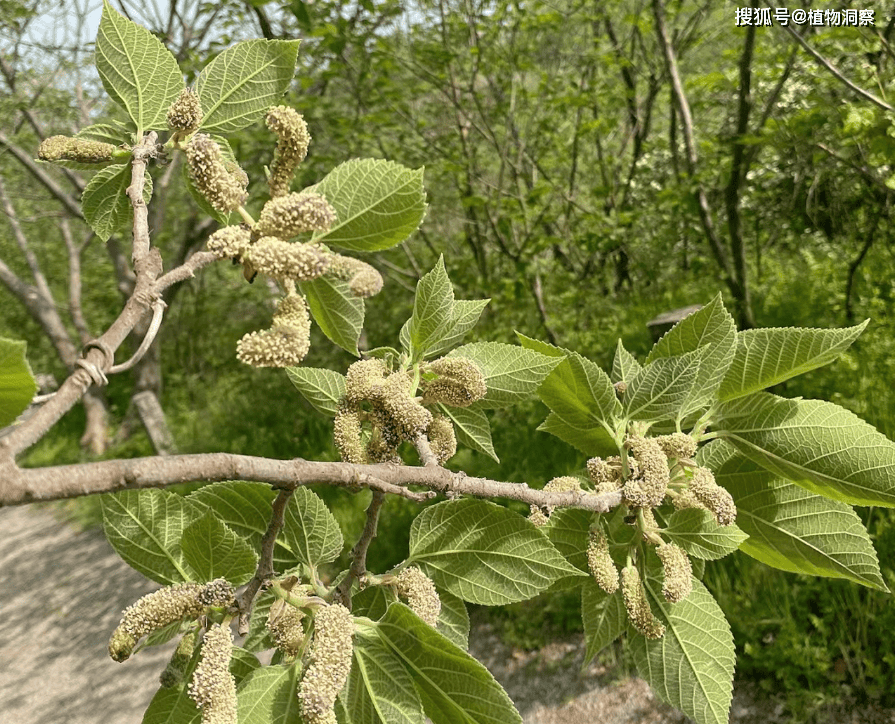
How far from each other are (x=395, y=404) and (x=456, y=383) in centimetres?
10

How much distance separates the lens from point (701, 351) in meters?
0.77

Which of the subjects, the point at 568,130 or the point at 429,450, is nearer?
the point at 429,450

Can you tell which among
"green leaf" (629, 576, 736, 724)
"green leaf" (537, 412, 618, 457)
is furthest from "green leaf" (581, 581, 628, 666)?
"green leaf" (537, 412, 618, 457)

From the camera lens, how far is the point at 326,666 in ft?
1.68

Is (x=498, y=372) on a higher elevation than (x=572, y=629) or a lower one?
higher

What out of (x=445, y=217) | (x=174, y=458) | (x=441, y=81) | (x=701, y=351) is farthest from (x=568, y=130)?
(x=174, y=458)

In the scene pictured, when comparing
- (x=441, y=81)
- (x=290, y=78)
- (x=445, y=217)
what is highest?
(x=441, y=81)

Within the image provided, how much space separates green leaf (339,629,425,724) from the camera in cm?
61

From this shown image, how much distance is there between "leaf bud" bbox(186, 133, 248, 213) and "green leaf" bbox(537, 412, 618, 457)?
47 centimetres

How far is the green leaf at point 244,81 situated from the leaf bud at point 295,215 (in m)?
0.20

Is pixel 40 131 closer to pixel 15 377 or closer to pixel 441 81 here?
pixel 441 81

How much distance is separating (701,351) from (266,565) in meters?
0.53

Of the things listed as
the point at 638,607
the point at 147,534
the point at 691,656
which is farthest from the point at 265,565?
the point at 691,656

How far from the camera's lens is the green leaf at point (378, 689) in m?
0.61
